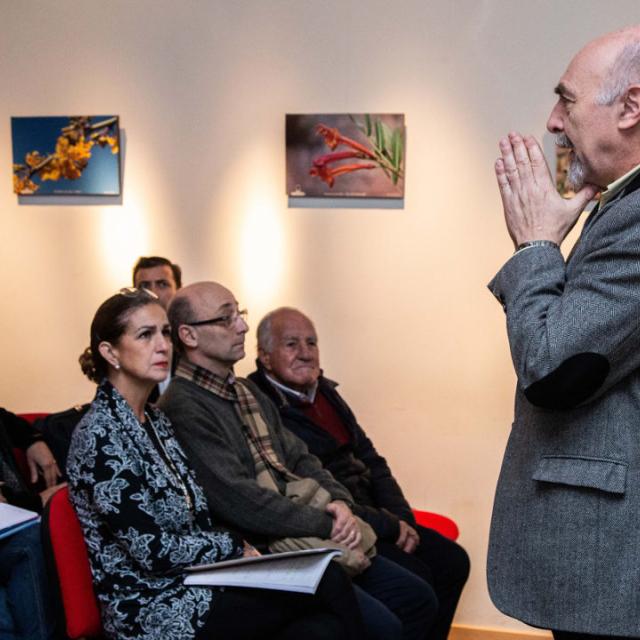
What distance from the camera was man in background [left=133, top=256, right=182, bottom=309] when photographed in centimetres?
371

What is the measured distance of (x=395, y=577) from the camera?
2850mm

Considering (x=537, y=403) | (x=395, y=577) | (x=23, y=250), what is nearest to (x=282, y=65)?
(x=23, y=250)

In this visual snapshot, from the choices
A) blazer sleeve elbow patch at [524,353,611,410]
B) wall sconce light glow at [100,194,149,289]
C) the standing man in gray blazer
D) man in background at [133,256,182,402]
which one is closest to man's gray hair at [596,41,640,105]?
the standing man in gray blazer

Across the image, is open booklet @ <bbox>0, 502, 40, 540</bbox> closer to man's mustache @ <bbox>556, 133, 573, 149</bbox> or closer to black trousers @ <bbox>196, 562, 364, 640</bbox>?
black trousers @ <bbox>196, 562, 364, 640</bbox>

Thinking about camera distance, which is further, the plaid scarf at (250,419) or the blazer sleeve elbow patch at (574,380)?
the plaid scarf at (250,419)

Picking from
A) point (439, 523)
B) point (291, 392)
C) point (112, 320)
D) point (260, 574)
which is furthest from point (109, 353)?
point (439, 523)

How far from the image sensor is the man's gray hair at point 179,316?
2889mm

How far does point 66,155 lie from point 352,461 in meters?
1.92

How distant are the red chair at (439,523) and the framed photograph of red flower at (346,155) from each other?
135 centimetres

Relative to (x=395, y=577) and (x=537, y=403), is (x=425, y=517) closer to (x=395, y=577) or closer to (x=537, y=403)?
(x=395, y=577)

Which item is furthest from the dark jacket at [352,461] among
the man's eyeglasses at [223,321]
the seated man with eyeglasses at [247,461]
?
the man's eyeglasses at [223,321]

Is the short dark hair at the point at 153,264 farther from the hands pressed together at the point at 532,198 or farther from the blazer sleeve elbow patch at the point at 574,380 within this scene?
the blazer sleeve elbow patch at the point at 574,380

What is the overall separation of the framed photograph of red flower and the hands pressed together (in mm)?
2410

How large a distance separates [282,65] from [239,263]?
878 millimetres
